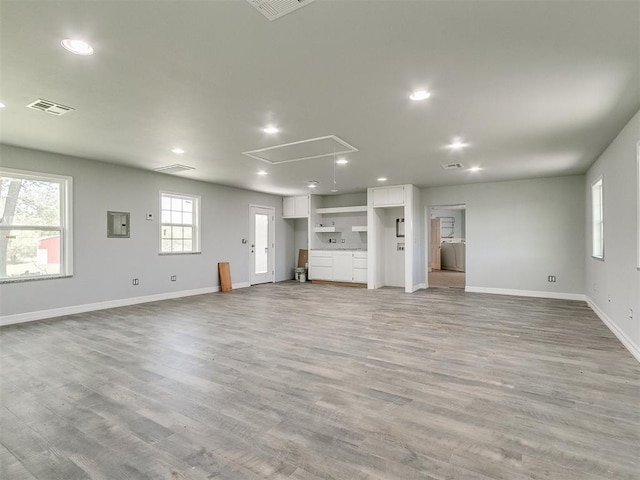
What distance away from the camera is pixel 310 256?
9.65 meters

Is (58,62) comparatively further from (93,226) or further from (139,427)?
(93,226)

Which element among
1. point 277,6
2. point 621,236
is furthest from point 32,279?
point 621,236

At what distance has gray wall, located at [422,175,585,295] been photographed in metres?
6.83

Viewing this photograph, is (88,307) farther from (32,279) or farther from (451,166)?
(451,166)

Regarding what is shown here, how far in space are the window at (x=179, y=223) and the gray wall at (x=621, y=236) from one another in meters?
7.25

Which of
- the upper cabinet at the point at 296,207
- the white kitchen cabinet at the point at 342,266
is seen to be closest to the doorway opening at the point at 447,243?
A: the white kitchen cabinet at the point at 342,266

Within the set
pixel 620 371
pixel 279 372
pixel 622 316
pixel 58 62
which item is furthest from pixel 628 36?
pixel 58 62

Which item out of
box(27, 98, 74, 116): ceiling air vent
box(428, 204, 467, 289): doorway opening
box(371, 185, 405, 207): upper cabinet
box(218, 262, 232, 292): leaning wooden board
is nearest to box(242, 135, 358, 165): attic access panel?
box(27, 98, 74, 116): ceiling air vent

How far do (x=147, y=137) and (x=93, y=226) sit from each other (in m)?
2.31

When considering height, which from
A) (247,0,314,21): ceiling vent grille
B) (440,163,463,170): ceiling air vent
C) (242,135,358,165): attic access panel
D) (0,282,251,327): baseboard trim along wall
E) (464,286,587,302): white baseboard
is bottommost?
(464,286,587,302): white baseboard

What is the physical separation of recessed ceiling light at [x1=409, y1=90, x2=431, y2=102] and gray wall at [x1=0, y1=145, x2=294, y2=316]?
5.37 meters

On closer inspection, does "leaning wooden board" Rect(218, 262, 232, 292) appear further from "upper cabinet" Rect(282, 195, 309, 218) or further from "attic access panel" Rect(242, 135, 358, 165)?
"attic access panel" Rect(242, 135, 358, 165)

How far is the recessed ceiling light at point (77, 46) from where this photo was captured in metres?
2.29

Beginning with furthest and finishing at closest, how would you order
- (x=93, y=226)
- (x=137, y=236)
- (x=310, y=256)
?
(x=310, y=256) < (x=137, y=236) < (x=93, y=226)
